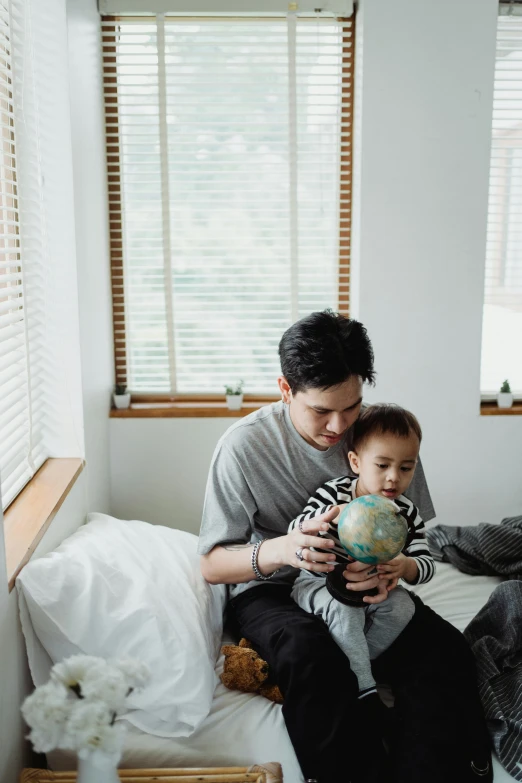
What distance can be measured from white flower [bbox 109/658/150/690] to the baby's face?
0.70 m

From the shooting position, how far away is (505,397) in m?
2.97

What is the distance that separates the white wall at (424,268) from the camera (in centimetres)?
270

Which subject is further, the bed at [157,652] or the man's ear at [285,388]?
the man's ear at [285,388]

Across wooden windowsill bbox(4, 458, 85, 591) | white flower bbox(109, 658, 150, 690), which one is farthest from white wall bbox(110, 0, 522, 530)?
white flower bbox(109, 658, 150, 690)

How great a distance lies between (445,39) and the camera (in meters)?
2.69

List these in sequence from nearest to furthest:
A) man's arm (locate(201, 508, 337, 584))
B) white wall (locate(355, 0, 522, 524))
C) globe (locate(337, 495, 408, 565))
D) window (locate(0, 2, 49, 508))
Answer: globe (locate(337, 495, 408, 565)) < man's arm (locate(201, 508, 337, 584)) < window (locate(0, 2, 49, 508)) < white wall (locate(355, 0, 522, 524))

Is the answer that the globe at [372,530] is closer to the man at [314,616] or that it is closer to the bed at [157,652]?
the man at [314,616]

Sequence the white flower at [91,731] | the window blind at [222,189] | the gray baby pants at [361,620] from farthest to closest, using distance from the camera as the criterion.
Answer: the window blind at [222,189]
the gray baby pants at [361,620]
the white flower at [91,731]

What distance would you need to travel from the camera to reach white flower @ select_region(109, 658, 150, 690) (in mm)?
1207

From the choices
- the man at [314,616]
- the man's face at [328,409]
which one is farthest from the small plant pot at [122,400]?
the man's face at [328,409]

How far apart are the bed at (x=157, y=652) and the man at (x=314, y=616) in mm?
100

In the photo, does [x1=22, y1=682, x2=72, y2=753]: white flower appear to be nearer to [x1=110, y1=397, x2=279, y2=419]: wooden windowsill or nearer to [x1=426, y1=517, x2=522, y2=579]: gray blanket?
[x1=426, y1=517, x2=522, y2=579]: gray blanket

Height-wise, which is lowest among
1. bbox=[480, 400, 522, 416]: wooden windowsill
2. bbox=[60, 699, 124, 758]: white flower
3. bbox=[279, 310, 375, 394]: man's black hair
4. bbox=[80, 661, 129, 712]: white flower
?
bbox=[60, 699, 124, 758]: white flower

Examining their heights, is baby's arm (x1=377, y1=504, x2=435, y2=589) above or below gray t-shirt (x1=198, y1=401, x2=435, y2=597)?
below
